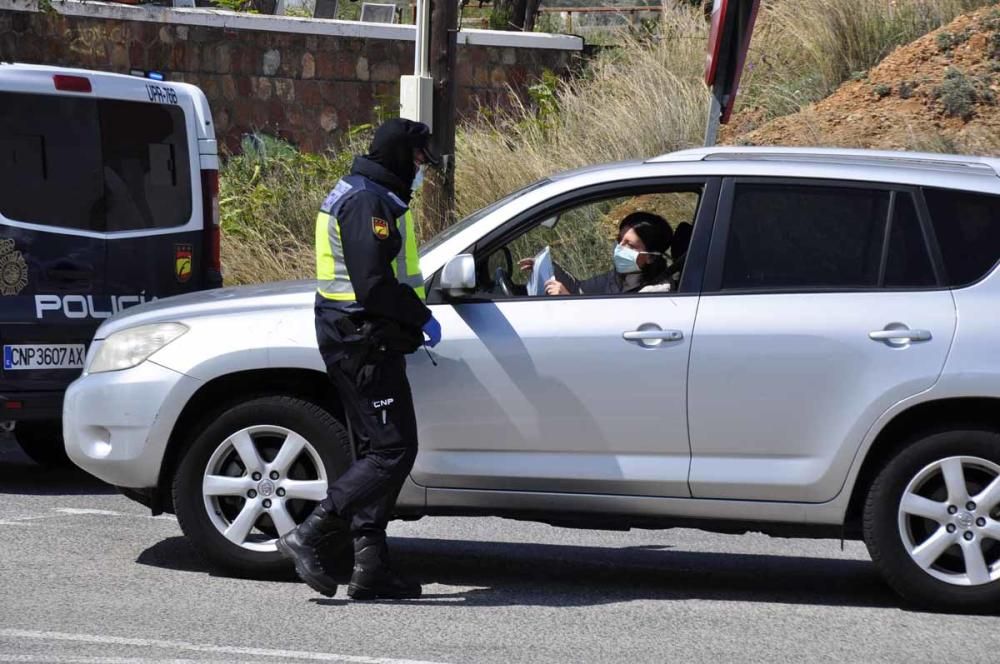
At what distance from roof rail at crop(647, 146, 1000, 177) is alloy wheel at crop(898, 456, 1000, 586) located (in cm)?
126

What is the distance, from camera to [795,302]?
6.16m

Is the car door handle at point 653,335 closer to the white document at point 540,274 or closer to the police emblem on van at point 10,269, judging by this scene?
the white document at point 540,274

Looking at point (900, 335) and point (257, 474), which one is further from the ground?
point (900, 335)

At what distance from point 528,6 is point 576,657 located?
69.3 ft

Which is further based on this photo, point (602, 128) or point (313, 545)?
point (602, 128)

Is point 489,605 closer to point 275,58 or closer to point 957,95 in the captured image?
point 957,95

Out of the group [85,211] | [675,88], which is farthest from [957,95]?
[85,211]

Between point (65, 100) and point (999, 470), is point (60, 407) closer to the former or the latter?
point (65, 100)

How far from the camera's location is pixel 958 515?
6.07m

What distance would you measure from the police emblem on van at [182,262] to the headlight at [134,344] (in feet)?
8.03

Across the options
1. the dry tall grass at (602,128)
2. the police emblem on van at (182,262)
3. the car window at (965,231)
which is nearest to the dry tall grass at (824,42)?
the dry tall grass at (602,128)

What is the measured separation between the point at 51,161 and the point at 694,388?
4229 mm

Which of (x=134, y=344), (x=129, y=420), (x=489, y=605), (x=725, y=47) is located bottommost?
(x=489, y=605)

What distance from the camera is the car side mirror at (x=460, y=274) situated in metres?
6.12
